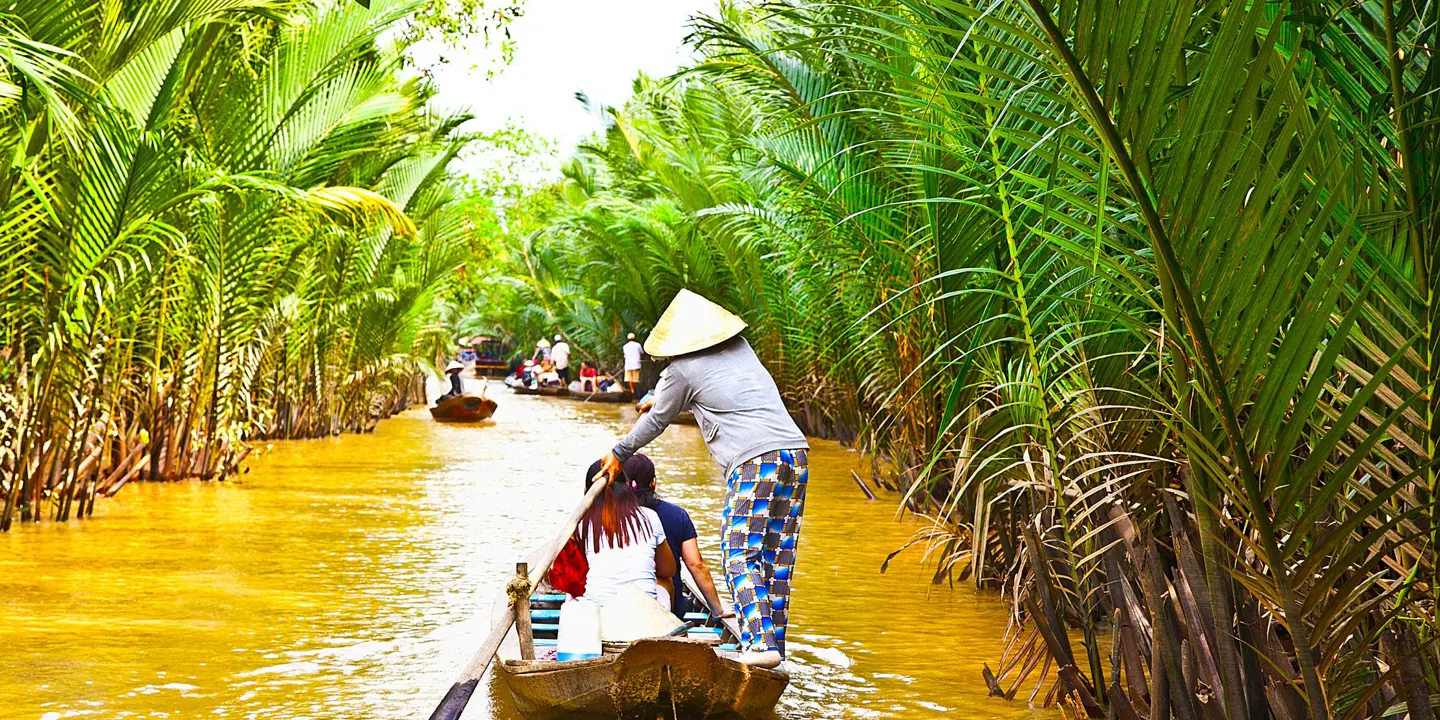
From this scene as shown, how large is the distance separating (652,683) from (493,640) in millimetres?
619

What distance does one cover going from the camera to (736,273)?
874 inches

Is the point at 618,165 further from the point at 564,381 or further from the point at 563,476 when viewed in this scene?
the point at 563,476

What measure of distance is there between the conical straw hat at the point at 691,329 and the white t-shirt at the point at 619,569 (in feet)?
2.67

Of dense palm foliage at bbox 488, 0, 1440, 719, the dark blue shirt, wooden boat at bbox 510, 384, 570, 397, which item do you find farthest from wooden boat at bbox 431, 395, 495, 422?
the dark blue shirt

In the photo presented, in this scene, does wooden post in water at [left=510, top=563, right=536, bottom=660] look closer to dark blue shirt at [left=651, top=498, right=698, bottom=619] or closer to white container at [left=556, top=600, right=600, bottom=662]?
white container at [left=556, top=600, right=600, bottom=662]

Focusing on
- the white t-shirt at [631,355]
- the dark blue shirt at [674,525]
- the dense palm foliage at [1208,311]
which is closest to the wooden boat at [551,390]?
the white t-shirt at [631,355]

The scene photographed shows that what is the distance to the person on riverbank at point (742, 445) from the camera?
18.0 ft

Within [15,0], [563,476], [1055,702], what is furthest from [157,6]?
[563,476]

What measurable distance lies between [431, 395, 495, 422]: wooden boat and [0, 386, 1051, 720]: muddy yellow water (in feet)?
32.3

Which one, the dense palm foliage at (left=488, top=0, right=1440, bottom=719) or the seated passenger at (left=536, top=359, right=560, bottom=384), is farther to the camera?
the seated passenger at (left=536, top=359, right=560, bottom=384)

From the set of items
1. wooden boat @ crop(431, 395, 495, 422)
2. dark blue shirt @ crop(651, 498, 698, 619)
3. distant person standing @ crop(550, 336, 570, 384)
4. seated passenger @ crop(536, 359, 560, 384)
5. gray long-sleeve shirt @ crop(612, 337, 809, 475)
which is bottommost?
dark blue shirt @ crop(651, 498, 698, 619)

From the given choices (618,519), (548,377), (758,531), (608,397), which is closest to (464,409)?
(608,397)

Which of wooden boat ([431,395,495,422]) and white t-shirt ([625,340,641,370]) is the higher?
white t-shirt ([625,340,641,370])

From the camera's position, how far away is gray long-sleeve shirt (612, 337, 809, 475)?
5508 mm
